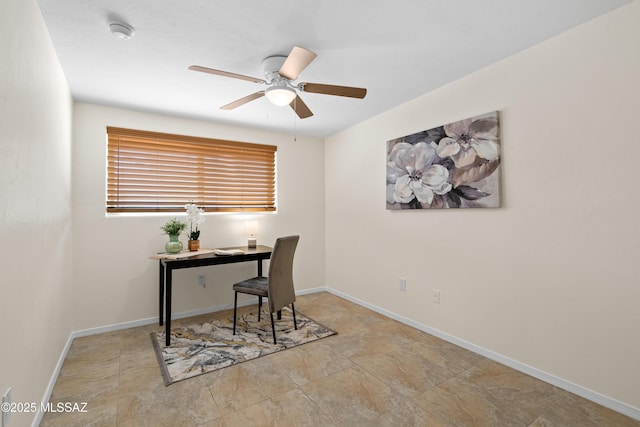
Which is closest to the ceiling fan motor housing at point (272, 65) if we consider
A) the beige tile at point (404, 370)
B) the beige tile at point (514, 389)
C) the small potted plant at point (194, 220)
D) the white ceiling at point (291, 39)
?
the white ceiling at point (291, 39)

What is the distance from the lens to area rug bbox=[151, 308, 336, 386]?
7.52ft

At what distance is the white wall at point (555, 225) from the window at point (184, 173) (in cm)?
205

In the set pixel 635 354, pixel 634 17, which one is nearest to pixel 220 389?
pixel 635 354

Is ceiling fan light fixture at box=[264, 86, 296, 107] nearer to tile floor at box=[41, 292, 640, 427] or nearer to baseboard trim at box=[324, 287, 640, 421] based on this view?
tile floor at box=[41, 292, 640, 427]

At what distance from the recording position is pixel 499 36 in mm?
1979

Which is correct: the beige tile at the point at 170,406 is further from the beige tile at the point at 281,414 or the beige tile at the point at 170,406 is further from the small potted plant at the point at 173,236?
the small potted plant at the point at 173,236

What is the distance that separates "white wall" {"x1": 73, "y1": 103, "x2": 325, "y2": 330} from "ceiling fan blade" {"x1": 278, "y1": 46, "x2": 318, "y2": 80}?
6.67ft

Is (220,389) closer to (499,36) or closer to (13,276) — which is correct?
(13,276)

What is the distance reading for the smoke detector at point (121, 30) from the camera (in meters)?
1.77

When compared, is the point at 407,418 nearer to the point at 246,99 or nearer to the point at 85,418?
the point at 85,418

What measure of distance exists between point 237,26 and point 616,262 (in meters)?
2.67

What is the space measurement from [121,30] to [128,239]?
210 cm

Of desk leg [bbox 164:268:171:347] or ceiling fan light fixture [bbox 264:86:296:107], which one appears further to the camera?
desk leg [bbox 164:268:171:347]

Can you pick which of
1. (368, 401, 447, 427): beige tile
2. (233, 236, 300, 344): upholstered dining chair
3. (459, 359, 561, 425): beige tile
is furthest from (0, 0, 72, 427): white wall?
(459, 359, 561, 425): beige tile
